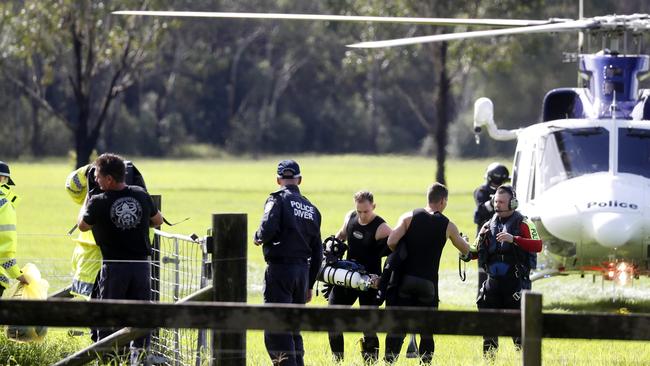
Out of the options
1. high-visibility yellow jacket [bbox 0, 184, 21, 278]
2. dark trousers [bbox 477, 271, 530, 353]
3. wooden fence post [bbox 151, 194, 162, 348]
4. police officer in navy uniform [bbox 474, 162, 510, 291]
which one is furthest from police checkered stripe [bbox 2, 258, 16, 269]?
police officer in navy uniform [bbox 474, 162, 510, 291]

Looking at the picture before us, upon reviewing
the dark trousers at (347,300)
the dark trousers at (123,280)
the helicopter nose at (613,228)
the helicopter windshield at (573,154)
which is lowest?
the dark trousers at (347,300)

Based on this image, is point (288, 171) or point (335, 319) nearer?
point (335, 319)

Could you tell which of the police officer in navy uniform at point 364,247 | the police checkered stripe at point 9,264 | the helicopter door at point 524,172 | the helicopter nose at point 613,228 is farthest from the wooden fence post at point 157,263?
the helicopter door at point 524,172

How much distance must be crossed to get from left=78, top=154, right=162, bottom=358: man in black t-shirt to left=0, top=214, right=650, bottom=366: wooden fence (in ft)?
8.55

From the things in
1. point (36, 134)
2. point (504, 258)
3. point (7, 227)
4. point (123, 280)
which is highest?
point (36, 134)

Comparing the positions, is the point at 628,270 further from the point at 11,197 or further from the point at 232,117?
the point at 232,117

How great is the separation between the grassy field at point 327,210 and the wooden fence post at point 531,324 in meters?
3.30

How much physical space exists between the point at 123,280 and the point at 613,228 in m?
5.88

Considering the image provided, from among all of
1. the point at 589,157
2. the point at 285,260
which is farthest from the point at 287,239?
the point at 589,157

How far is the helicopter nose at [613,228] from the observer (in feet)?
43.4

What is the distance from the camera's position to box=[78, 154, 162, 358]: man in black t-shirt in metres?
9.02

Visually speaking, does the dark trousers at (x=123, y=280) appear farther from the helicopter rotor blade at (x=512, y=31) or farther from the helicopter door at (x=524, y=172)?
the helicopter door at (x=524, y=172)

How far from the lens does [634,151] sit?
1446cm

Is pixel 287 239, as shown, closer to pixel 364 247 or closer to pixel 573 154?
pixel 364 247
